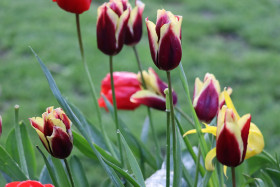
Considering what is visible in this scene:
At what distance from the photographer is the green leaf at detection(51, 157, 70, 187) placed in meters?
0.69

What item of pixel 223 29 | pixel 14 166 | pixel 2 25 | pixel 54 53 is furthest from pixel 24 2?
pixel 14 166

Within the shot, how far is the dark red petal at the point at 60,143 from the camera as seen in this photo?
2.05 ft

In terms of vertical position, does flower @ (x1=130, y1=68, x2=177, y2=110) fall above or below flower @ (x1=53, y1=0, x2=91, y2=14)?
below

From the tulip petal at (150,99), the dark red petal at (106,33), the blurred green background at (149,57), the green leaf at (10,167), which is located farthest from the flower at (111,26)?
the blurred green background at (149,57)

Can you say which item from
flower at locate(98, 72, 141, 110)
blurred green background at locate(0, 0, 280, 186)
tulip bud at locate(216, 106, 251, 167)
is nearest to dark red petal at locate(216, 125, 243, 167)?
tulip bud at locate(216, 106, 251, 167)

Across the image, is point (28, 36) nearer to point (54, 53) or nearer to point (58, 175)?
point (54, 53)

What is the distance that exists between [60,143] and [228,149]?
0.21 m

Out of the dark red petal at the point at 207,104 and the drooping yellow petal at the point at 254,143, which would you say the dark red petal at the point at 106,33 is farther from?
the drooping yellow petal at the point at 254,143

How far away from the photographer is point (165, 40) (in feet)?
2.04

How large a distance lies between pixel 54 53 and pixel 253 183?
245 centimetres

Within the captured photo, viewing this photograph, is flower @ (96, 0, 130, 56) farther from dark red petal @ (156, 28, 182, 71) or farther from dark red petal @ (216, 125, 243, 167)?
dark red petal @ (216, 125, 243, 167)

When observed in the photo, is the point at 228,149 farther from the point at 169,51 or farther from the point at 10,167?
the point at 10,167

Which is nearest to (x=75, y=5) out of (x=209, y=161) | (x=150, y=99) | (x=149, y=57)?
(x=150, y=99)

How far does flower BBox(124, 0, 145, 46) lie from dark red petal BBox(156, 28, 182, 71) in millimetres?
229
